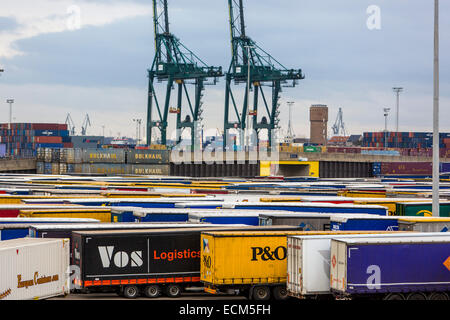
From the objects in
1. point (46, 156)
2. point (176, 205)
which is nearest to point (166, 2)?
point (46, 156)

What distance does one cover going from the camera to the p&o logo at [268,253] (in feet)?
74.6

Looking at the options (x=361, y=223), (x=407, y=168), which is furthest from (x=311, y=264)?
(x=407, y=168)

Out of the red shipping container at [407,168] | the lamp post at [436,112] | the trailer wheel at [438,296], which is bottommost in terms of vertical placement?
the trailer wheel at [438,296]

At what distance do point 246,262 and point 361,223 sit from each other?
698 centimetres

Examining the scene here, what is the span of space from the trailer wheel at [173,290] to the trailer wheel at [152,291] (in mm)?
298

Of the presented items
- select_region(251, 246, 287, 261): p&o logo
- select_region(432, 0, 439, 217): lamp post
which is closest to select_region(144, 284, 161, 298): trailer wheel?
select_region(251, 246, 287, 261): p&o logo

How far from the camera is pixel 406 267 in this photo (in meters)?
21.1

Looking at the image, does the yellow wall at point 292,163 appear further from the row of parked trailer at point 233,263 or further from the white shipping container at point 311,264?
the white shipping container at point 311,264

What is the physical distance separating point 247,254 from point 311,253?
2378mm

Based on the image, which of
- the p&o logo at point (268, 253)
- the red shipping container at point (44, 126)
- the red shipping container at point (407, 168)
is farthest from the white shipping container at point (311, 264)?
the red shipping container at point (44, 126)

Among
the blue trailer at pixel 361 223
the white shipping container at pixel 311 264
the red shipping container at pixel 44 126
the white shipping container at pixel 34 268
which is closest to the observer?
the white shipping container at pixel 34 268

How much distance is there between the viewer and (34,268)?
20.7m

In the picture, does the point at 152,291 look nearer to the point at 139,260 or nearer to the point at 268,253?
the point at 139,260
